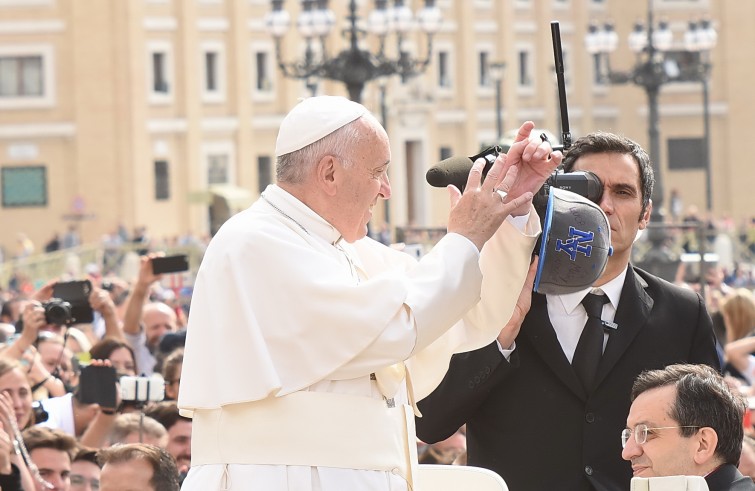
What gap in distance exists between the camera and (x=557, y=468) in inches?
197

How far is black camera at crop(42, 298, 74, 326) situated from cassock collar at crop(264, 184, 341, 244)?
550 cm

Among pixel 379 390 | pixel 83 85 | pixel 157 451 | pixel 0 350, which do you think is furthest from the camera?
pixel 83 85

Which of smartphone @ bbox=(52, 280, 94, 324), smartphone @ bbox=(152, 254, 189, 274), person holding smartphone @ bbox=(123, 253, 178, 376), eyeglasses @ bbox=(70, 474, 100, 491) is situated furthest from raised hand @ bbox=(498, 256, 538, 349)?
person holding smartphone @ bbox=(123, 253, 178, 376)

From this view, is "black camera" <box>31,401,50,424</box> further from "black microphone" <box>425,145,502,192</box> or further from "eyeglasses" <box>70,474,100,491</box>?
"black microphone" <box>425,145,502,192</box>

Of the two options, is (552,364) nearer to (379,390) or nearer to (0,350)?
(379,390)

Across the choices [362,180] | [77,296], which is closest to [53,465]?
Result: [77,296]

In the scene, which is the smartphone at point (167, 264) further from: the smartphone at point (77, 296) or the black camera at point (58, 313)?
the black camera at point (58, 313)

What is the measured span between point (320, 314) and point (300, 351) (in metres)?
0.10

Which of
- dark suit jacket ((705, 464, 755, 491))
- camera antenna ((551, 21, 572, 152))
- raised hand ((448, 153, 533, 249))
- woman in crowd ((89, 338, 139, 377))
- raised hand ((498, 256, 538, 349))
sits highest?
camera antenna ((551, 21, 572, 152))

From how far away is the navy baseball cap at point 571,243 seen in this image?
4.47 meters

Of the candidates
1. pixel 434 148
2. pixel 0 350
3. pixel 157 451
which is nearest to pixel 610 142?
pixel 157 451

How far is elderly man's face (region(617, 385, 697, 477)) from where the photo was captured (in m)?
4.56

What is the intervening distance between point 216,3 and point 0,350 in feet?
144

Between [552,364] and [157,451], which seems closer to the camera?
[552,364]
